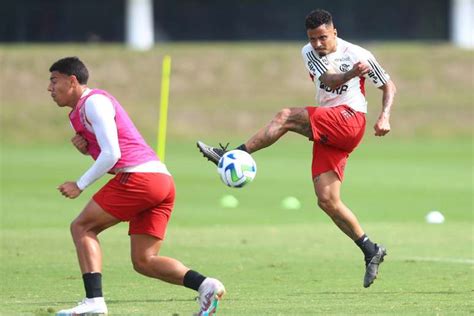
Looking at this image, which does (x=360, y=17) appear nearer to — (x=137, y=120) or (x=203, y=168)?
(x=137, y=120)

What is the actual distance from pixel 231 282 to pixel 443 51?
44.4 meters

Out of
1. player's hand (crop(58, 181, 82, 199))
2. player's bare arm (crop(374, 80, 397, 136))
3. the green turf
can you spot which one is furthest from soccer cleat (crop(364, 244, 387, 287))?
player's hand (crop(58, 181, 82, 199))

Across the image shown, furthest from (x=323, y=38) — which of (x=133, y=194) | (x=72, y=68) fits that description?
(x=133, y=194)

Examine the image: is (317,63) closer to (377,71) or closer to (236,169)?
(377,71)

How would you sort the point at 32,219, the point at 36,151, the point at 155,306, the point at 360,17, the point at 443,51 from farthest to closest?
the point at 360,17 < the point at 443,51 < the point at 36,151 < the point at 32,219 < the point at 155,306

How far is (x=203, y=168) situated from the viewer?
110 feet

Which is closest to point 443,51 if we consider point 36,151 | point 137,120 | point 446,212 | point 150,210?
point 137,120

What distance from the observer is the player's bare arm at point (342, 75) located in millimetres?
13172

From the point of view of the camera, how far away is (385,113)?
1336 cm

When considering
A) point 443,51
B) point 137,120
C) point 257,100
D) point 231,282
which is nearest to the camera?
point 231,282

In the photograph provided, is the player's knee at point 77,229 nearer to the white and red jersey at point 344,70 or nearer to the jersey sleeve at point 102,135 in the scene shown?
the jersey sleeve at point 102,135

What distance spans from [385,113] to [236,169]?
6.27 ft

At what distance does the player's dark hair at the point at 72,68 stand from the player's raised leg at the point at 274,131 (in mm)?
2247

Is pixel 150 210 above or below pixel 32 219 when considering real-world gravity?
above
